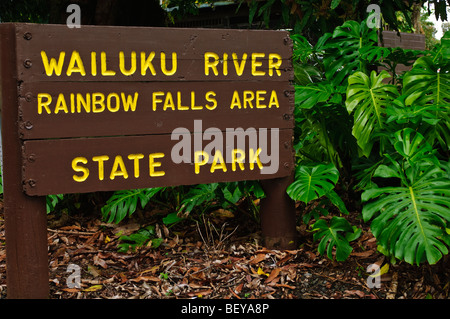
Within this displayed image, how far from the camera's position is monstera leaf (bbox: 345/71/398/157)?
2908 mm

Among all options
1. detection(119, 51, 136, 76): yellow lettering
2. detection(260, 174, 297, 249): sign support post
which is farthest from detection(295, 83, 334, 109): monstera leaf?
detection(119, 51, 136, 76): yellow lettering

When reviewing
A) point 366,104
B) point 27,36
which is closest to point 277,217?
point 366,104

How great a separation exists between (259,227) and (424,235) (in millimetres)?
1261

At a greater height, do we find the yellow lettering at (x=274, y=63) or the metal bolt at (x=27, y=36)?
Answer: the metal bolt at (x=27, y=36)

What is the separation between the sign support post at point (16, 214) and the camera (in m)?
2.33

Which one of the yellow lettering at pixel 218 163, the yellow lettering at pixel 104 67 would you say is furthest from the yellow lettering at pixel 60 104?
the yellow lettering at pixel 218 163

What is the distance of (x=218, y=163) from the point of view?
2.75 metres

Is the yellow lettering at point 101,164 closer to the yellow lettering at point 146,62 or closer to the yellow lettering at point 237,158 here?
the yellow lettering at point 146,62

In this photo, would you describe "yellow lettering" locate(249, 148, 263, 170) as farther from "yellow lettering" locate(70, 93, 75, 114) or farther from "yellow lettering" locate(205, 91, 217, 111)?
"yellow lettering" locate(70, 93, 75, 114)

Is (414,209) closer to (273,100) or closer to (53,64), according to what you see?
(273,100)

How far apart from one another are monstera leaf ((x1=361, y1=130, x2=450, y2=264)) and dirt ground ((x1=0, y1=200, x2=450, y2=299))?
0.29 metres

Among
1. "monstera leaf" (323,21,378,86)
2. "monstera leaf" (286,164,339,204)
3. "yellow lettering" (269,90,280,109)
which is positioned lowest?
"monstera leaf" (286,164,339,204)

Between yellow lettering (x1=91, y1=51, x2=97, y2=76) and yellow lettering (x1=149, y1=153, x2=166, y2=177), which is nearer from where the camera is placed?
yellow lettering (x1=91, y1=51, x2=97, y2=76)

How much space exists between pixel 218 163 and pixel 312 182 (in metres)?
0.55
